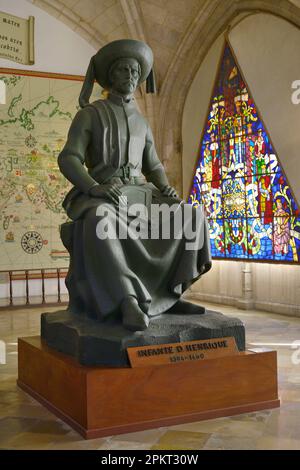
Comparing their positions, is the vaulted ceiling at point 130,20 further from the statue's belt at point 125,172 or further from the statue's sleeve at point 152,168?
the statue's belt at point 125,172

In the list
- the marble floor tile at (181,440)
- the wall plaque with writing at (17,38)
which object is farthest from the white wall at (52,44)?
the marble floor tile at (181,440)

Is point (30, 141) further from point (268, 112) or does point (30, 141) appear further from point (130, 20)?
point (268, 112)

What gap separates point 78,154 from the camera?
3818 mm

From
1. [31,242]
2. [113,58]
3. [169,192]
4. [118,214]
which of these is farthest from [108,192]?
[31,242]

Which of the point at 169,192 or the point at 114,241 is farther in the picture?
the point at 169,192

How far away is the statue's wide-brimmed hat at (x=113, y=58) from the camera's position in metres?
3.83

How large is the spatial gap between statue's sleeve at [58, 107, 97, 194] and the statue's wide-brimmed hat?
18 centimetres

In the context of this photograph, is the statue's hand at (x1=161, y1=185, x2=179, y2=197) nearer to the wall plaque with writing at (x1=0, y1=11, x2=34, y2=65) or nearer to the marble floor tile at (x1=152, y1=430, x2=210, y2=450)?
the marble floor tile at (x1=152, y1=430, x2=210, y2=450)

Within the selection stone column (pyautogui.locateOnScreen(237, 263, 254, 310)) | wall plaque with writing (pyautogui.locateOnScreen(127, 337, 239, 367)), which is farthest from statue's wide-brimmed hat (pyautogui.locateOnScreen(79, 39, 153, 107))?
stone column (pyautogui.locateOnScreen(237, 263, 254, 310))

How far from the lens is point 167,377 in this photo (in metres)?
3.12

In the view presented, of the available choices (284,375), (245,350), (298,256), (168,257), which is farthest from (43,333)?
(298,256)

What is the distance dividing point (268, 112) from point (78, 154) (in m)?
4.40

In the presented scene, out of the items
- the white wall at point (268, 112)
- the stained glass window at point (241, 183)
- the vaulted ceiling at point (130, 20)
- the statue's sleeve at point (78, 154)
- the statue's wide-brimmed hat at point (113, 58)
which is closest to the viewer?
the statue's sleeve at point (78, 154)

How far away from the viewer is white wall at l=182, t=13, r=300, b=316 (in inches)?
286
